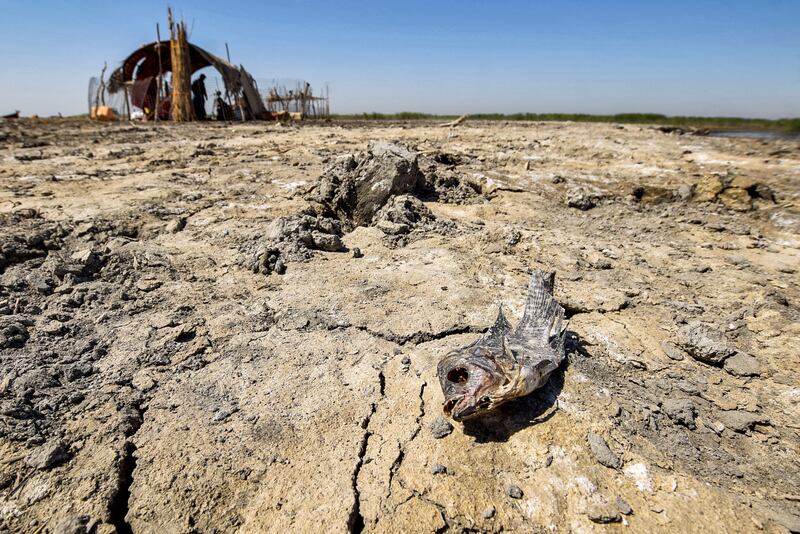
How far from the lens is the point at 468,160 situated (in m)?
6.80

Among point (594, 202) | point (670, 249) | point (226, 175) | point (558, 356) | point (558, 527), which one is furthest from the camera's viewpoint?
point (226, 175)

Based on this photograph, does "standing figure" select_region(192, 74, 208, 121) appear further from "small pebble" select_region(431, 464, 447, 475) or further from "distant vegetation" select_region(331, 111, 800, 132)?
"small pebble" select_region(431, 464, 447, 475)

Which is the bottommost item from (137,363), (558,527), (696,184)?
(558,527)

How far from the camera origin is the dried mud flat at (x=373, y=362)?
1.59 meters

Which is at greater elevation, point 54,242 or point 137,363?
point 54,242

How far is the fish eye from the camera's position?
76.3 inches

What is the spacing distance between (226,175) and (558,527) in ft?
18.7

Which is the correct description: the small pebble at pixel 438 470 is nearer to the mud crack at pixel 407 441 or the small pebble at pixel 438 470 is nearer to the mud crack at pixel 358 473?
the mud crack at pixel 407 441

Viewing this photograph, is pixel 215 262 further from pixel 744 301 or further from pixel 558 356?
pixel 744 301

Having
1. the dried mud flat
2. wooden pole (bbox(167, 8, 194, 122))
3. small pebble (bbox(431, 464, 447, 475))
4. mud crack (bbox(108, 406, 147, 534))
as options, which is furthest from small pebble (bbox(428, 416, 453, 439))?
wooden pole (bbox(167, 8, 194, 122))

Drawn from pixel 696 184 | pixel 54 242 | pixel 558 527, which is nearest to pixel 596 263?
pixel 558 527

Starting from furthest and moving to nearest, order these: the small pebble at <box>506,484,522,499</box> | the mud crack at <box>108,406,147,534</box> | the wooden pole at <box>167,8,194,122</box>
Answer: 1. the wooden pole at <box>167,8,194,122</box>
2. the small pebble at <box>506,484,522,499</box>
3. the mud crack at <box>108,406,147,534</box>

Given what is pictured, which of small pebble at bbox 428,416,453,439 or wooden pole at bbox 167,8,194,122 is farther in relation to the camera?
wooden pole at bbox 167,8,194,122

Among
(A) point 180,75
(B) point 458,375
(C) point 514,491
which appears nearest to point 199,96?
(A) point 180,75
